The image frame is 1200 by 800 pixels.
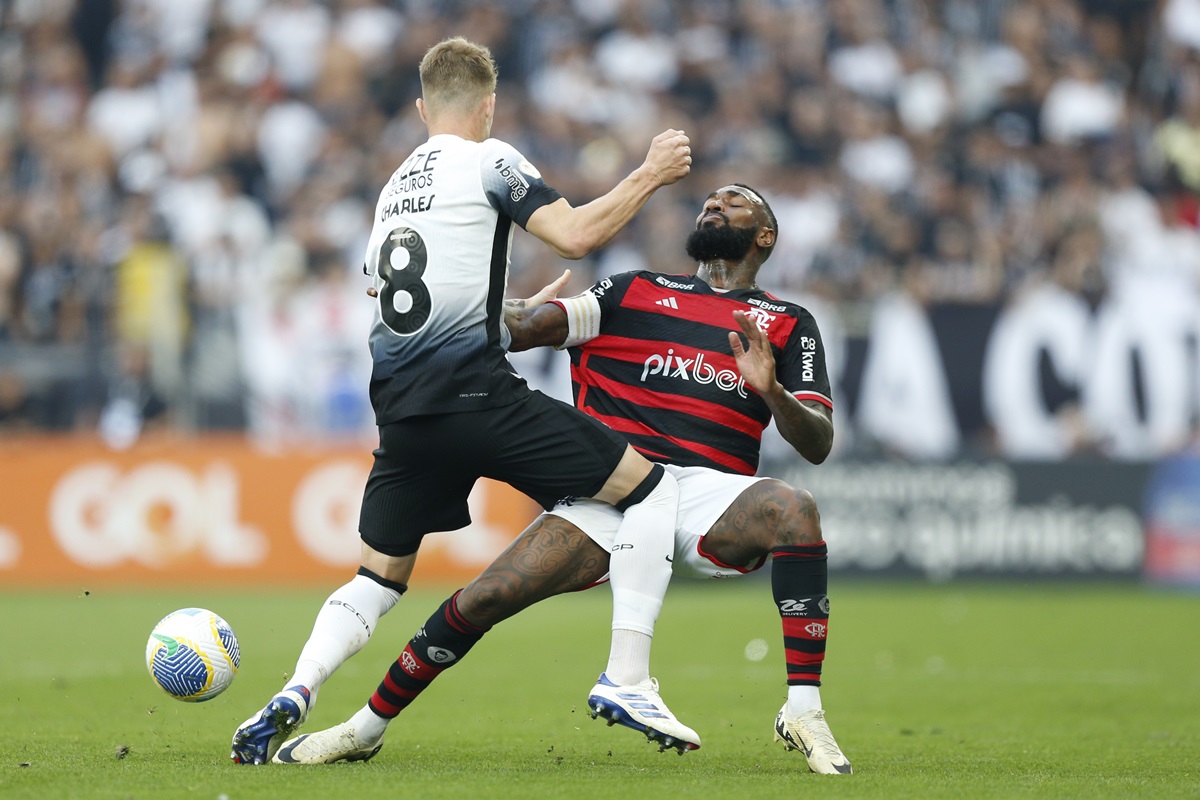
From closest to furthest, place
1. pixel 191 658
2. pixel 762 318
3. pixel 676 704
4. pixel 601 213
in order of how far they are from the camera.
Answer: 1. pixel 601 213
2. pixel 191 658
3. pixel 762 318
4. pixel 676 704

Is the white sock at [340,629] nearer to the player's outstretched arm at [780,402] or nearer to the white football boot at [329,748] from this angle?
the white football boot at [329,748]

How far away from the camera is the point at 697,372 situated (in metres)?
6.56

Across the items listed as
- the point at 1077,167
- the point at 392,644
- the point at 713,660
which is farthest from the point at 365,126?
the point at 713,660

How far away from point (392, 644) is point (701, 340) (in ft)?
18.0

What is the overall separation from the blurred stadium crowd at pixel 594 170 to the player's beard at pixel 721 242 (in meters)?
9.00

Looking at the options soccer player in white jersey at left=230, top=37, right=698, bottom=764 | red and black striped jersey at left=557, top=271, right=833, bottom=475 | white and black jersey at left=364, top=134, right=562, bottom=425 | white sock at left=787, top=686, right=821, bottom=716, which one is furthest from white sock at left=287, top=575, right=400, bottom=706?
white sock at left=787, top=686, right=821, bottom=716

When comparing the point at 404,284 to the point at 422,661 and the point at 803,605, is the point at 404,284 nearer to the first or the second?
the point at 422,661

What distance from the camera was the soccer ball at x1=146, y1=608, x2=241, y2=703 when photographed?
5945mm

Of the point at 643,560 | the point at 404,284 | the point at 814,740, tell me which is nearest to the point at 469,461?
the point at 404,284

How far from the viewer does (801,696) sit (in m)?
5.88

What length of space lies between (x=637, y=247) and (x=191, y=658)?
1165 cm

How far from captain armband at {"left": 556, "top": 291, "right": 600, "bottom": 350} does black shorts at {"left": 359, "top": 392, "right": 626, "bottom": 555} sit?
2.57 ft

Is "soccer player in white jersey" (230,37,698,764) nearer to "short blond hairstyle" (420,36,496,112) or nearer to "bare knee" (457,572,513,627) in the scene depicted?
"short blond hairstyle" (420,36,496,112)

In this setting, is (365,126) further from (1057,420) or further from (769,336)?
(769,336)
